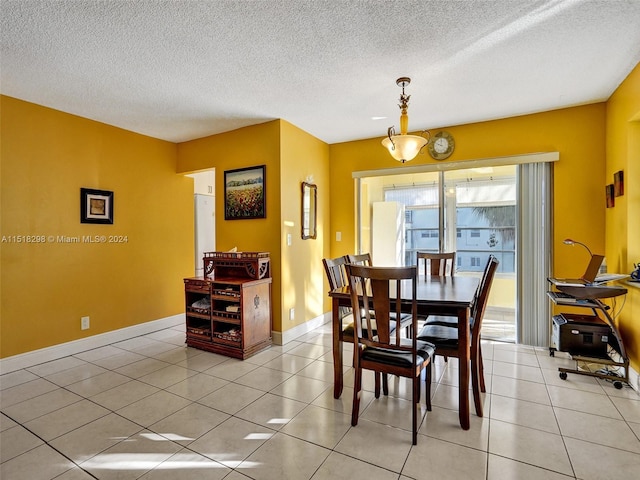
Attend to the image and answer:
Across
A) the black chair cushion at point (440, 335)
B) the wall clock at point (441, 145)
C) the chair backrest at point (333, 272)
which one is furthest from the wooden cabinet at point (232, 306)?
the wall clock at point (441, 145)

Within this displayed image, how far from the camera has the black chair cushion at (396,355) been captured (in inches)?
78.5

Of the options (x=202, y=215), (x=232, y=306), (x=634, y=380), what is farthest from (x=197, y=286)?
(x=634, y=380)

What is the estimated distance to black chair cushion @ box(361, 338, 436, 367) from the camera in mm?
1995

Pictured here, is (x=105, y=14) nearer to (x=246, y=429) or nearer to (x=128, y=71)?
(x=128, y=71)

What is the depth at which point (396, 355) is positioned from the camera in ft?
6.69

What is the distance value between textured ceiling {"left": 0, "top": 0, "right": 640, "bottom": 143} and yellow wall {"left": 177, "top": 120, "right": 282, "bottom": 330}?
1.11ft

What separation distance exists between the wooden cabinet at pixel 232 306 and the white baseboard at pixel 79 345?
2.92 feet

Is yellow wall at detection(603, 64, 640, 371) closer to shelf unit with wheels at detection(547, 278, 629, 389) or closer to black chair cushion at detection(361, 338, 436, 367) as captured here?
shelf unit with wheels at detection(547, 278, 629, 389)

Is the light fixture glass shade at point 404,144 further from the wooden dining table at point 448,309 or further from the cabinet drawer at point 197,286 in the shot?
the cabinet drawer at point 197,286

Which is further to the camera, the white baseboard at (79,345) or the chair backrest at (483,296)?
the white baseboard at (79,345)

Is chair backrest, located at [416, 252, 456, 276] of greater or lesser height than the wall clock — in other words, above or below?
below

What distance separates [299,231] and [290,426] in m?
2.31

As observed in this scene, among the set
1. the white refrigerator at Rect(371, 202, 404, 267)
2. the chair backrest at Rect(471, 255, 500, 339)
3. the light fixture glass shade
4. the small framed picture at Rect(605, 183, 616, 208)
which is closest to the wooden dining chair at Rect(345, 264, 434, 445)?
the chair backrest at Rect(471, 255, 500, 339)

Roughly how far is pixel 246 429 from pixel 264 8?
254 centimetres
